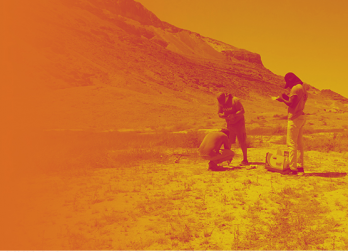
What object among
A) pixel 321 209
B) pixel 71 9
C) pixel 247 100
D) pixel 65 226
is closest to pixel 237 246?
pixel 321 209

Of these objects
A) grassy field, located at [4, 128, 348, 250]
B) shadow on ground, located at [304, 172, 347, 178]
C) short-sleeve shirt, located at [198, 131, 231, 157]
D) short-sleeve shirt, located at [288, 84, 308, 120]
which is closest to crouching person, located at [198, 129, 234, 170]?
short-sleeve shirt, located at [198, 131, 231, 157]

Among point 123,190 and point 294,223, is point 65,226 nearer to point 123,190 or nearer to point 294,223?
point 123,190

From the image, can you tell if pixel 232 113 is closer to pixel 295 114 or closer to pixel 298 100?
pixel 295 114

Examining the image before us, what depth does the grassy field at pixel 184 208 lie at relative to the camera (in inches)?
169

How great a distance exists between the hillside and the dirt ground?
19.2 meters

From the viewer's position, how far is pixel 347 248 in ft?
12.8

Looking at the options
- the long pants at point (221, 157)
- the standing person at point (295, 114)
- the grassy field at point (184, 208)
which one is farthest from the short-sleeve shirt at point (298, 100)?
the long pants at point (221, 157)

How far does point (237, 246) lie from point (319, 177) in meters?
4.22

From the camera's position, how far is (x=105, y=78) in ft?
180

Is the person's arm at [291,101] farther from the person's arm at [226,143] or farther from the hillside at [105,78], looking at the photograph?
the hillside at [105,78]

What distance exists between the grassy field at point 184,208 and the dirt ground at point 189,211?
0.04ft

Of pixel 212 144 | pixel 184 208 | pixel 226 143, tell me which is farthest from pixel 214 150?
pixel 184 208

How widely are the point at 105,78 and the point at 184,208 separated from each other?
2028 inches

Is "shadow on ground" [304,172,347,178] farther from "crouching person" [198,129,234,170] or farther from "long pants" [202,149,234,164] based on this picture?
"crouching person" [198,129,234,170]
